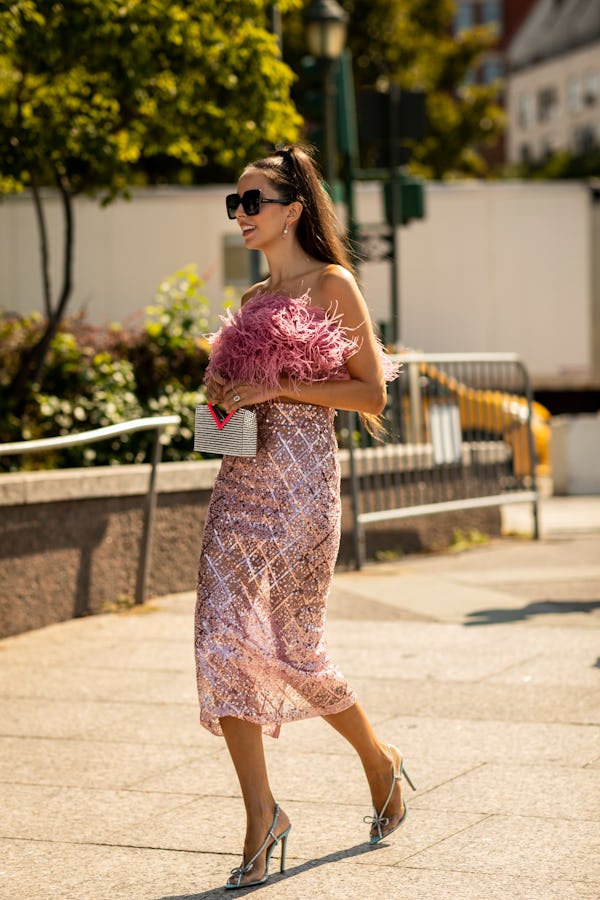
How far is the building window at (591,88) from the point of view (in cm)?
7819

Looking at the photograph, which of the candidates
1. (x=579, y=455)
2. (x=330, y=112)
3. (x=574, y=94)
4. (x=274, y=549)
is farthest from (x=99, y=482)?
(x=574, y=94)

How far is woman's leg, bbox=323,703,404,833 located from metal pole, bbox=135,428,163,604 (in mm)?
4005

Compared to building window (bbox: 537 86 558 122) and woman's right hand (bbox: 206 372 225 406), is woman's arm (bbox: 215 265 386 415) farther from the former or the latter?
building window (bbox: 537 86 558 122)

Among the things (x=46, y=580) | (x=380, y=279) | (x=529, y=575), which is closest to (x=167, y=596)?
(x=46, y=580)

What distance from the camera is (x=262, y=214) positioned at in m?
4.09

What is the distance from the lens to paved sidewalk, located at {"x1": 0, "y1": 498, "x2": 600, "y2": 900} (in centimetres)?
393

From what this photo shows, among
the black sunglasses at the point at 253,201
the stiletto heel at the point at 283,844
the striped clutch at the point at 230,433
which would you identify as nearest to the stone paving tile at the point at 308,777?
the stiletto heel at the point at 283,844

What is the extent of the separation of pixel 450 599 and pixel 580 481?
9.25 m

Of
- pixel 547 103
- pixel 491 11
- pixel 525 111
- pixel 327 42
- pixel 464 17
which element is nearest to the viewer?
pixel 327 42

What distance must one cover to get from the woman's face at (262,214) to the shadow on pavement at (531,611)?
390 centimetres

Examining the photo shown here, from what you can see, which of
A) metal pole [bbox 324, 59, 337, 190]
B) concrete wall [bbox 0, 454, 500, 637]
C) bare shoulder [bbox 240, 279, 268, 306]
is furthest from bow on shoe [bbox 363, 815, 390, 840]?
metal pole [bbox 324, 59, 337, 190]

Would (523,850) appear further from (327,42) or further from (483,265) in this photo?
(483,265)

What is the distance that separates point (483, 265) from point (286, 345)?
19.1m

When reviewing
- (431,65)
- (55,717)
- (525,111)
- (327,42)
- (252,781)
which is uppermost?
(525,111)
